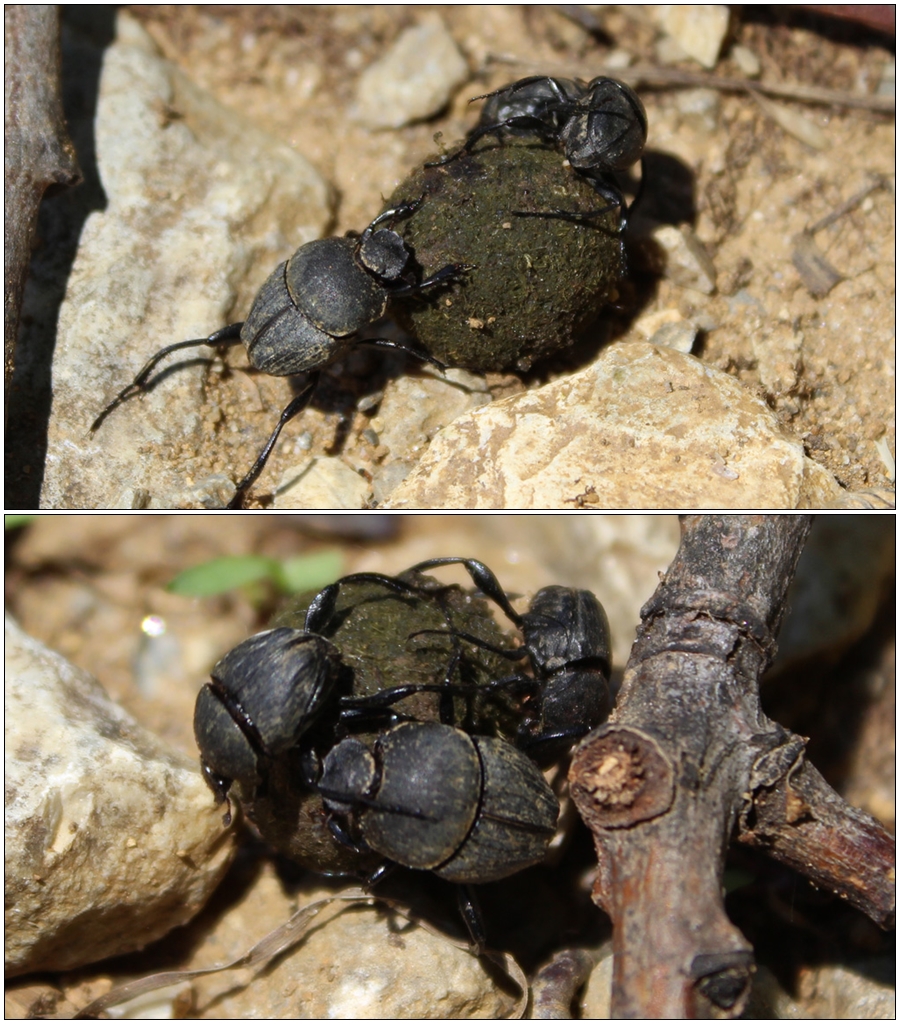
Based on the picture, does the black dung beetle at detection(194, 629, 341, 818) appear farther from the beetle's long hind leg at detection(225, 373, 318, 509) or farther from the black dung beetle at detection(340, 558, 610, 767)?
the beetle's long hind leg at detection(225, 373, 318, 509)

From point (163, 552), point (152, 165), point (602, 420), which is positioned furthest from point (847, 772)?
point (152, 165)

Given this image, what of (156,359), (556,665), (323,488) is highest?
(156,359)

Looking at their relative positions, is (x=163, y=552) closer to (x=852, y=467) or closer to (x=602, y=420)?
(x=602, y=420)

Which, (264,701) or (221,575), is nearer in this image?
(264,701)

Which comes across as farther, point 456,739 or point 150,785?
point 150,785

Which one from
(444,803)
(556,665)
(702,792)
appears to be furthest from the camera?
(556,665)

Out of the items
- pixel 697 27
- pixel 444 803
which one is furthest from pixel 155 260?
pixel 697 27

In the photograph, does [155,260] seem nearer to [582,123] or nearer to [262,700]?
[582,123]
